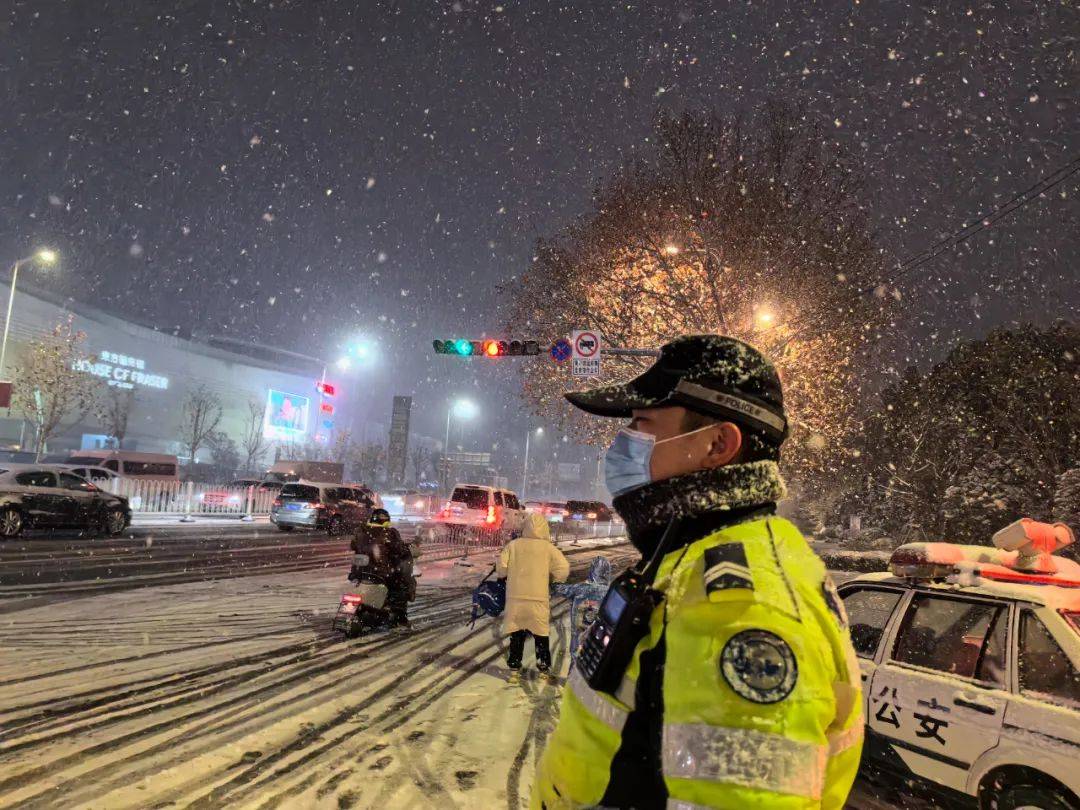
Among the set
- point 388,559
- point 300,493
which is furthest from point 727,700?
point 300,493

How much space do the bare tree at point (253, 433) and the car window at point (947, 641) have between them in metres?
78.9

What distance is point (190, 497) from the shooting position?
92.6 feet

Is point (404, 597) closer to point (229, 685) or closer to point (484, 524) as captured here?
point (229, 685)

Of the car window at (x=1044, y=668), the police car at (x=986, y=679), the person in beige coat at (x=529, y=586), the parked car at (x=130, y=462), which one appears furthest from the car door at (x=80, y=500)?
the car window at (x=1044, y=668)

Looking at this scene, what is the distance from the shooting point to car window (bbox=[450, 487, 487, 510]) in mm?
24844

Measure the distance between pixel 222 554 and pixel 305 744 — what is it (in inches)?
521

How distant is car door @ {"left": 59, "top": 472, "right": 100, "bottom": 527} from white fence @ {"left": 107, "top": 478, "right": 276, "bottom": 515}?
7127 millimetres

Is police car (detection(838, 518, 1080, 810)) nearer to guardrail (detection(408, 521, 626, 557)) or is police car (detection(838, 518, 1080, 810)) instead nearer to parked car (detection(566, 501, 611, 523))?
guardrail (detection(408, 521, 626, 557))

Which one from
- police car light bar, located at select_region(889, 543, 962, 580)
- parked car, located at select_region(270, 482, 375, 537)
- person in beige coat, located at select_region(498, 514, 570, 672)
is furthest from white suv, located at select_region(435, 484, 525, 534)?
police car light bar, located at select_region(889, 543, 962, 580)

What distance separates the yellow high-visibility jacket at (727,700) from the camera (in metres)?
1.11

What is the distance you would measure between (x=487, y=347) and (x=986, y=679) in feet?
49.8

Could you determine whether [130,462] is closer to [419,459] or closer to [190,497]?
[190,497]

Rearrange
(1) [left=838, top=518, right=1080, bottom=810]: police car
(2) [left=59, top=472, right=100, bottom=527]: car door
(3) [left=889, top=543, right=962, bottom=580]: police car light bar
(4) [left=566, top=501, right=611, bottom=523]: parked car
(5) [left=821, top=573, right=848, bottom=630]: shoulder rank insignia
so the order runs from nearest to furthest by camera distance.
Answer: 1. (5) [left=821, top=573, right=848, bottom=630]: shoulder rank insignia
2. (1) [left=838, top=518, right=1080, bottom=810]: police car
3. (3) [left=889, top=543, right=962, bottom=580]: police car light bar
4. (2) [left=59, top=472, right=100, bottom=527]: car door
5. (4) [left=566, top=501, right=611, bottom=523]: parked car

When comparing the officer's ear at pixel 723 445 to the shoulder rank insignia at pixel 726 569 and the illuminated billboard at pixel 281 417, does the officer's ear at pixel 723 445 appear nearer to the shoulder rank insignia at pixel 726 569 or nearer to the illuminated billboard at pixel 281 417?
the shoulder rank insignia at pixel 726 569
